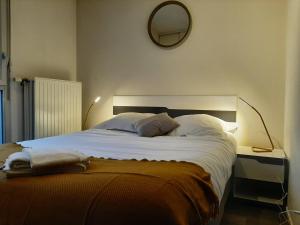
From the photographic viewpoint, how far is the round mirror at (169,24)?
312 centimetres

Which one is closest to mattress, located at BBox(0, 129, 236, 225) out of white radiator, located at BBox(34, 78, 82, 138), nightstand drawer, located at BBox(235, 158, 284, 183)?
nightstand drawer, located at BBox(235, 158, 284, 183)

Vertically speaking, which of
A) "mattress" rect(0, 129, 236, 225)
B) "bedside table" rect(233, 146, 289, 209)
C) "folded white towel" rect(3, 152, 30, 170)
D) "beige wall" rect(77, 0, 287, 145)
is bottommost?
"bedside table" rect(233, 146, 289, 209)

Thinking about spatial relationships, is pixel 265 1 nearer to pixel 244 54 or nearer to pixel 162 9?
pixel 244 54

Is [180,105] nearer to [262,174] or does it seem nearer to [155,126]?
[155,126]

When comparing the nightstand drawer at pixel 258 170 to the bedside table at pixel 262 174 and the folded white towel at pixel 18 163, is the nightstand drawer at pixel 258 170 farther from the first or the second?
the folded white towel at pixel 18 163

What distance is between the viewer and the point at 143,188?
1.00 m

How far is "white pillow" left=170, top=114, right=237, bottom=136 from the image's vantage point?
7.97 ft

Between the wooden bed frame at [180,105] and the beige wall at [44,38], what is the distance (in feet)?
3.22

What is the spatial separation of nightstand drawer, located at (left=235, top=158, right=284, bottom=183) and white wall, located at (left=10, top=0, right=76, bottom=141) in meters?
2.64

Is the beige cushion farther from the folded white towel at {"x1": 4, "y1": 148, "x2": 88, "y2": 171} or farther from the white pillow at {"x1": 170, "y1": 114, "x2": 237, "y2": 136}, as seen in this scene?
the folded white towel at {"x1": 4, "y1": 148, "x2": 88, "y2": 171}

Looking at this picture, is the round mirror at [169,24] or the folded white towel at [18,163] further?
the round mirror at [169,24]

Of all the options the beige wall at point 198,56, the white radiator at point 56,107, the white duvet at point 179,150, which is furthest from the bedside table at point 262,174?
the white radiator at point 56,107

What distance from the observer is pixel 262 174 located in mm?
2361

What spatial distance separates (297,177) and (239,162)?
0.67 metres
